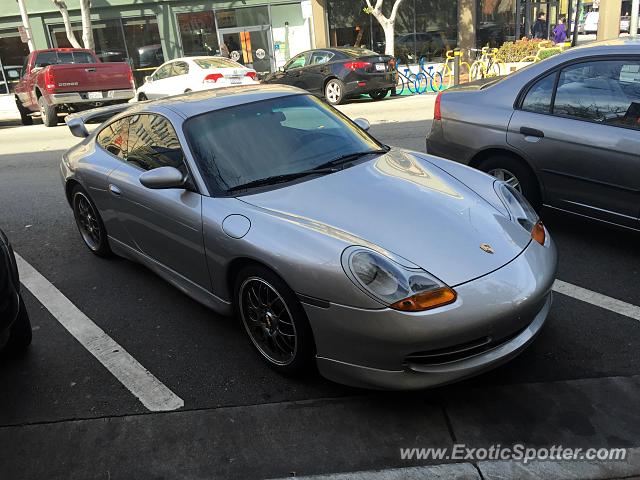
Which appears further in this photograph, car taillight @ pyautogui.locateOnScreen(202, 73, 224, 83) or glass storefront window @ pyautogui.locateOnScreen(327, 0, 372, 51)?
glass storefront window @ pyautogui.locateOnScreen(327, 0, 372, 51)

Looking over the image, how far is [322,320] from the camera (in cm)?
272

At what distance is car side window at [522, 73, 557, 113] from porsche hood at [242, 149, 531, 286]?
1.55 meters

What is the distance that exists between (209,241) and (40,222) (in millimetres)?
3809

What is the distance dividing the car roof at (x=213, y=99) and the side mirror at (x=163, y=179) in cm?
55

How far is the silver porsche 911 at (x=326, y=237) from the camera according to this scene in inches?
104

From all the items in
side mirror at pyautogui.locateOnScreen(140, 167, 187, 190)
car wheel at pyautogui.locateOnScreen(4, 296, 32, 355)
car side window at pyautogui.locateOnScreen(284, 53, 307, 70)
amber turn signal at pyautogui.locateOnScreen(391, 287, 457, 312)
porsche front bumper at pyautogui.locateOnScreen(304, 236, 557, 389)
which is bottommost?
car wheel at pyautogui.locateOnScreen(4, 296, 32, 355)

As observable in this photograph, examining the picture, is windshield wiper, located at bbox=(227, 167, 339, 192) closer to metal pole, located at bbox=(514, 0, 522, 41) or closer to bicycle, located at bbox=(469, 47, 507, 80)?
bicycle, located at bbox=(469, 47, 507, 80)

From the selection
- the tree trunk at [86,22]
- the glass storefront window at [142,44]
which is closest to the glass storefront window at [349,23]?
the glass storefront window at [142,44]

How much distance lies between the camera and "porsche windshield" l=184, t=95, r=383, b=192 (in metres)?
3.50

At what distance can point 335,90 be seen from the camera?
48.1 feet

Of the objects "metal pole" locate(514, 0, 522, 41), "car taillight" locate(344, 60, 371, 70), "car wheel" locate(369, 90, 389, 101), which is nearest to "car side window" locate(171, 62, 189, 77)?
"car taillight" locate(344, 60, 371, 70)

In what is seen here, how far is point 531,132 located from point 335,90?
10.5 metres

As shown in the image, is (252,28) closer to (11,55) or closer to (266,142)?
(11,55)

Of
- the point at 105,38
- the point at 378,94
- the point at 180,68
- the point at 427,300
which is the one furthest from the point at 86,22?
the point at 427,300
